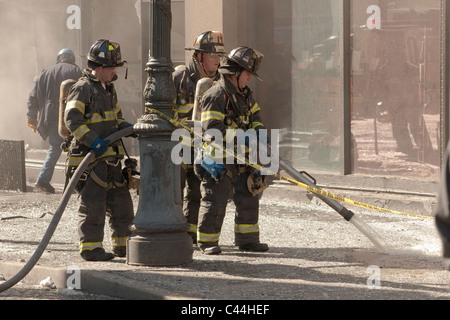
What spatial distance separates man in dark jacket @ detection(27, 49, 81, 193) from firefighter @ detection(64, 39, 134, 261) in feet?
15.9

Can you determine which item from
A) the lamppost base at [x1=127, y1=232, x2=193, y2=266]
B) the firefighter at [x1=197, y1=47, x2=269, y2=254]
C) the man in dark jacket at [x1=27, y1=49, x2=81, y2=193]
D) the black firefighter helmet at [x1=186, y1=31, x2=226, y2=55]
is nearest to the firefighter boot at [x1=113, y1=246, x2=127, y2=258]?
the lamppost base at [x1=127, y1=232, x2=193, y2=266]

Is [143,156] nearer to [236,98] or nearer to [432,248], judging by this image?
[236,98]

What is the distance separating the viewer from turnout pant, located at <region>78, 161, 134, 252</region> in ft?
25.8

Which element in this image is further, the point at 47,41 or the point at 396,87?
the point at 47,41

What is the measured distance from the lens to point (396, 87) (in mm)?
10531

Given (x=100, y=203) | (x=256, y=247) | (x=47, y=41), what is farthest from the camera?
(x=47, y=41)

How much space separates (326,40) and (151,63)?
417cm

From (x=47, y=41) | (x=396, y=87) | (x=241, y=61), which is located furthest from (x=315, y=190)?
(x=47, y=41)

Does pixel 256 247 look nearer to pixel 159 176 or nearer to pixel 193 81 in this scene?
pixel 159 176

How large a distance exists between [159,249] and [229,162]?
40.0 inches

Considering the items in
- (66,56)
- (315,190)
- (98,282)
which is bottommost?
(98,282)

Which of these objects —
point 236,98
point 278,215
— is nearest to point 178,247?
point 236,98

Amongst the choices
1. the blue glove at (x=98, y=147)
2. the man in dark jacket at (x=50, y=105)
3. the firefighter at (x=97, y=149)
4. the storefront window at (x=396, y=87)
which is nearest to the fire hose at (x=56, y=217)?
the blue glove at (x=98, y=147)

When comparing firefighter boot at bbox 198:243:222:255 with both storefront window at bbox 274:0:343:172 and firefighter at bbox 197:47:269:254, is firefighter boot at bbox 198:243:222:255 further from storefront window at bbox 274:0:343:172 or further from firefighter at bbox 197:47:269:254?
storefront window at bbox 274:0:343:172
